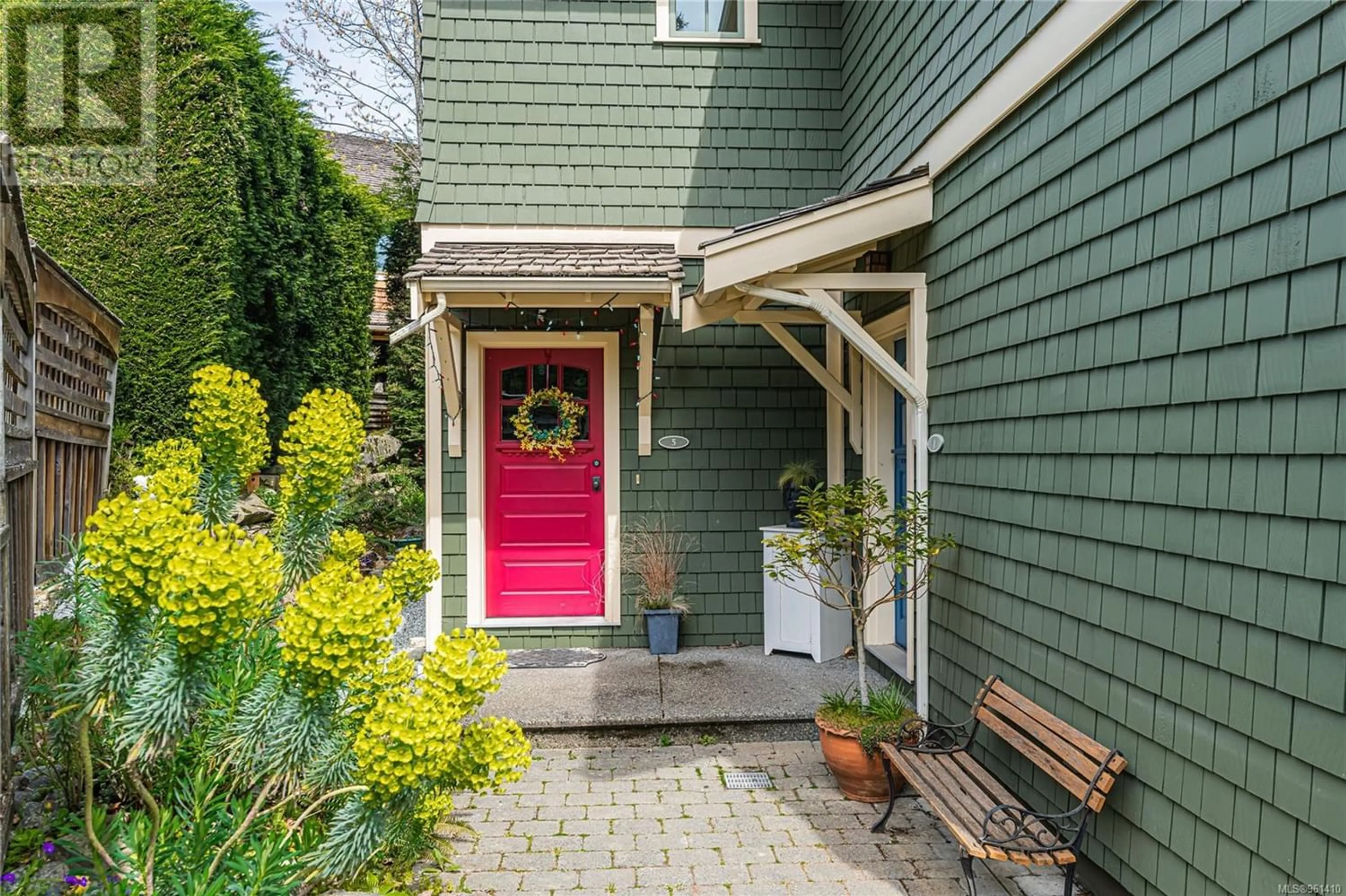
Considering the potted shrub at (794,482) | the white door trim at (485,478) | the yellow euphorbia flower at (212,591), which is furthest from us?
the white door trim at (485,478)

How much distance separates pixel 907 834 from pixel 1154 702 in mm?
1238

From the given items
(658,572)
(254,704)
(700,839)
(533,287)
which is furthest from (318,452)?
(658,572)

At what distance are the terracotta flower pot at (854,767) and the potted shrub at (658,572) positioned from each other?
1.99 m

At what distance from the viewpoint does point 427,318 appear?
4.49m

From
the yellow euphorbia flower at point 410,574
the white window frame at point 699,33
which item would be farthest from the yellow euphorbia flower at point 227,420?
the white window frame at point 699,33

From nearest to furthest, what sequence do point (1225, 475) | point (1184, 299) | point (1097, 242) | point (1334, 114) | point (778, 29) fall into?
point (1334, 114) < point (1225, 475) < point (1184, 299) < point (1097, 242) < point (778, 29)

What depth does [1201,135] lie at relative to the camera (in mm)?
2283

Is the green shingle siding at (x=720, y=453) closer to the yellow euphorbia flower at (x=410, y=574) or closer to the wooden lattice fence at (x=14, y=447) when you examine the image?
the yellow euphorbia flower at (x=410, y=574)

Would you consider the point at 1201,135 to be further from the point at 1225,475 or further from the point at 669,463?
the point at 669,463

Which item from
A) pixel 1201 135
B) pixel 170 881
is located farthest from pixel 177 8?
pixel 1201 135

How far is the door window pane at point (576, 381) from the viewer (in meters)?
5.82

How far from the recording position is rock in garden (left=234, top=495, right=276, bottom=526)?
7203 mm

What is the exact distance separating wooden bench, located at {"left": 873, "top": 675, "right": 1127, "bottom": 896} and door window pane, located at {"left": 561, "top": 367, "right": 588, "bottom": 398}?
3.27 m

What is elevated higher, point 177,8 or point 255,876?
point 177,8
